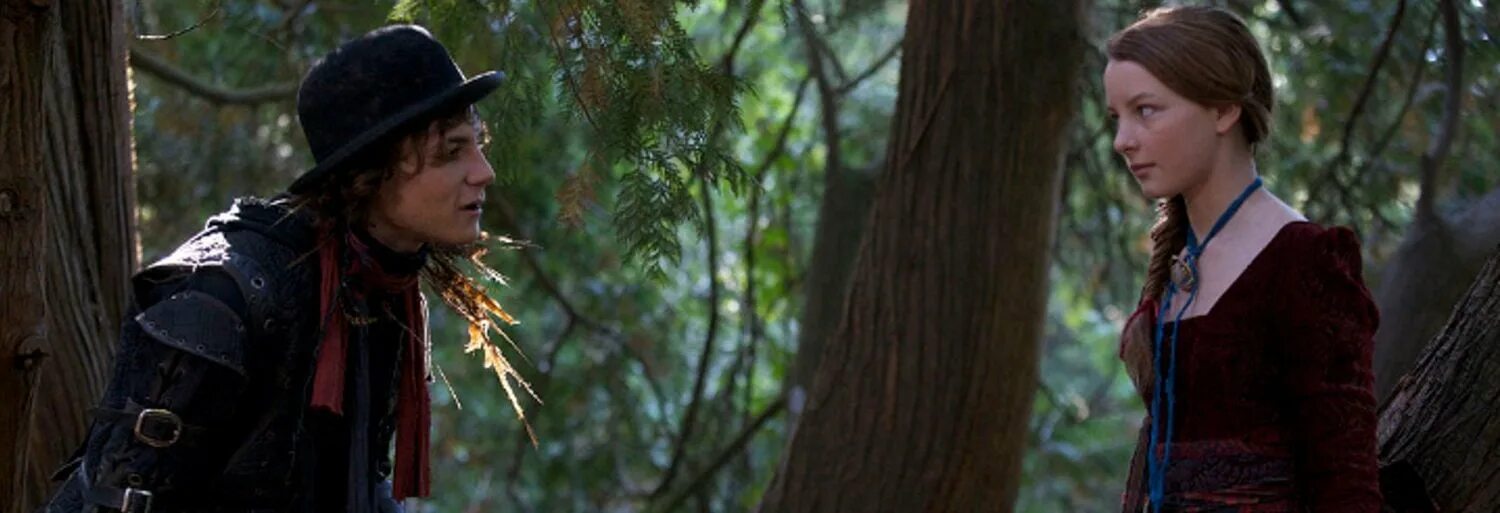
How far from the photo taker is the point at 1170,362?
2645mm

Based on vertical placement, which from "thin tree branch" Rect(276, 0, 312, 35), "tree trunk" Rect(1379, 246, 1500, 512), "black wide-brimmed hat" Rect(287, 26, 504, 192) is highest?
"thin tree branch" Rect(276, 0, 312, 35)

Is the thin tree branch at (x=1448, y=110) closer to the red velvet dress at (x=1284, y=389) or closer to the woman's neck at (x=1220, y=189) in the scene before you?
the woman's neck at (x=1220, y=189)

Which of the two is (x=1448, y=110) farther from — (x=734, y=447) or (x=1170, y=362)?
(x=1170, y=362)

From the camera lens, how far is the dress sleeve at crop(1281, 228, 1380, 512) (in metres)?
2.45

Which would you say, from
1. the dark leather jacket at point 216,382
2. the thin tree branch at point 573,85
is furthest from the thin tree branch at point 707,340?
the dark leather jacket at point 216,382

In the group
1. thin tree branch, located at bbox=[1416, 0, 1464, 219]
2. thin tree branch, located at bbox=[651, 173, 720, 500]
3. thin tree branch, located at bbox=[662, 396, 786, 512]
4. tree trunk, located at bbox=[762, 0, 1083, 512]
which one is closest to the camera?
tree trunk, located at bbox=[762, 0, 1083, 512]

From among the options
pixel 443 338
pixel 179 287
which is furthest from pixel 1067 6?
pixel 443 338

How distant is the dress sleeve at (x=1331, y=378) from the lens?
2.45m

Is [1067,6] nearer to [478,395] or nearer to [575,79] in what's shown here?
[575,79]

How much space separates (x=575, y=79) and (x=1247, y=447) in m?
1.59

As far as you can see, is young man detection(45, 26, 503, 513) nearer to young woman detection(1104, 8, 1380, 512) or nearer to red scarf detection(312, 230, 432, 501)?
red scarf detection(312, 230, 432, 501)

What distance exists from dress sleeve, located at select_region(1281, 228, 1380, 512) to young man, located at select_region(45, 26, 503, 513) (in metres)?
1.22

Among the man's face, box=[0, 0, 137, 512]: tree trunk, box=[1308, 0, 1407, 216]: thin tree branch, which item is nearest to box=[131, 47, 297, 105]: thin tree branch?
box=[0, 0, 137, 512]: tree trunk

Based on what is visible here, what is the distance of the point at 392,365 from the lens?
3070 millimetres
